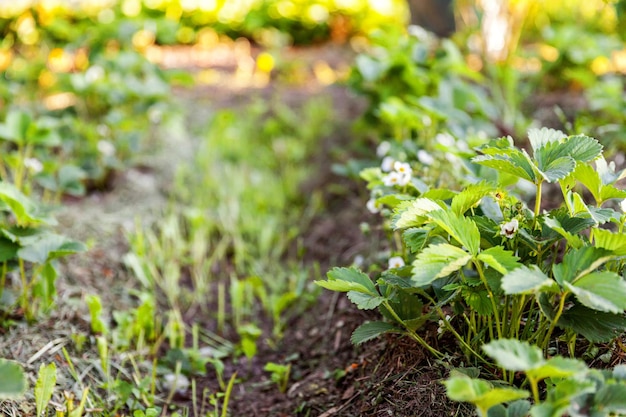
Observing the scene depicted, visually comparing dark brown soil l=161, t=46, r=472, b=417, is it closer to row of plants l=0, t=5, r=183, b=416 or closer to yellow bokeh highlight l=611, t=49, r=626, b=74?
row of plants l=0, t=5, r=183, b=416

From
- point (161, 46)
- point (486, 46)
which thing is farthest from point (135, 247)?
point (161, 46)

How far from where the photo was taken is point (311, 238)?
2.48 metres

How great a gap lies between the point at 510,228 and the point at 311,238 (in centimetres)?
133

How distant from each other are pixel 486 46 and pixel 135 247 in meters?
2.19

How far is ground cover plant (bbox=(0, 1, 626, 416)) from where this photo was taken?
1.19 m

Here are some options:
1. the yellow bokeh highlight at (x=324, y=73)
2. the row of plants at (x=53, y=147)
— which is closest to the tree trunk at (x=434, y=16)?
the yellow bokeh highlight at (x=324, y=73)

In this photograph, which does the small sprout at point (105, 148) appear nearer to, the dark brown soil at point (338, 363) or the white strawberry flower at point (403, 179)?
the dark brown soil at point (338, 363)

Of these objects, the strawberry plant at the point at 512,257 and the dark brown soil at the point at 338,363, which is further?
the dark brown soil at the point at 338,363

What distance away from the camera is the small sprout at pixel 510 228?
1.20 m

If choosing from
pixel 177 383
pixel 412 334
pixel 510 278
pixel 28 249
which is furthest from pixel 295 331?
pixel 510 278

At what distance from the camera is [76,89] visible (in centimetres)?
260

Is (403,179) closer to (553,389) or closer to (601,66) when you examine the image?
(553,389)

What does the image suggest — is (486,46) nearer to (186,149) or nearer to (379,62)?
(379,62)

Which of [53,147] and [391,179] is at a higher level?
[391,179]
